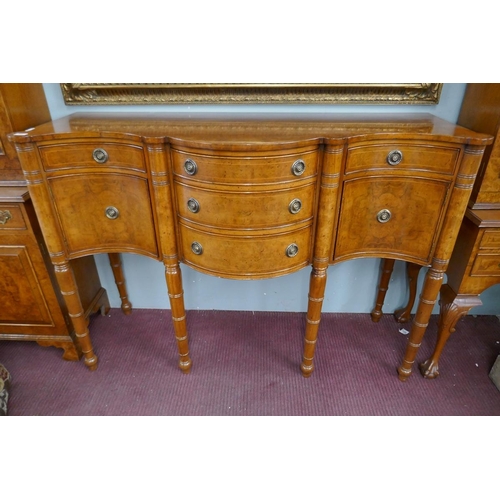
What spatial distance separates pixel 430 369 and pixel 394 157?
1.15m

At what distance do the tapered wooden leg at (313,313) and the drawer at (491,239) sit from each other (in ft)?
2.12

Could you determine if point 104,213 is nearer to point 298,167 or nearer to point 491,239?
point 298,167

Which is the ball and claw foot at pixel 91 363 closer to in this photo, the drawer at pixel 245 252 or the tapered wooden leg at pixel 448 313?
the drawer at pixel 245 252

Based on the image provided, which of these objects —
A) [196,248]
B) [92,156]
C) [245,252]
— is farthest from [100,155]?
[245,252]

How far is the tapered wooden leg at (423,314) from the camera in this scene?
1545 millimetres

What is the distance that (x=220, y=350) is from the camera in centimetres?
202

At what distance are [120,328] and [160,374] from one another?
1.52 feet

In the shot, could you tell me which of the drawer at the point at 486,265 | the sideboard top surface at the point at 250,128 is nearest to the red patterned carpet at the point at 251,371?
the drawer at the point at 486,265

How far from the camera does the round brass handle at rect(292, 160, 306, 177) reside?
1240 mm

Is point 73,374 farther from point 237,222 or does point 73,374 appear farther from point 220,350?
point 237,222

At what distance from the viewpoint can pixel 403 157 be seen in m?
1.31

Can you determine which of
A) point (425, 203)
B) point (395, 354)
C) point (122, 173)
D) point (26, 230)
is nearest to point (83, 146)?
point (122, 173)

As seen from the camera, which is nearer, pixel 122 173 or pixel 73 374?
pixel 122 173

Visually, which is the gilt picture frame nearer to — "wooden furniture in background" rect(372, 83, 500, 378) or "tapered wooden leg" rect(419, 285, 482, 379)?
"wooden furniture in background" rect(372, 83, 500, 378)
